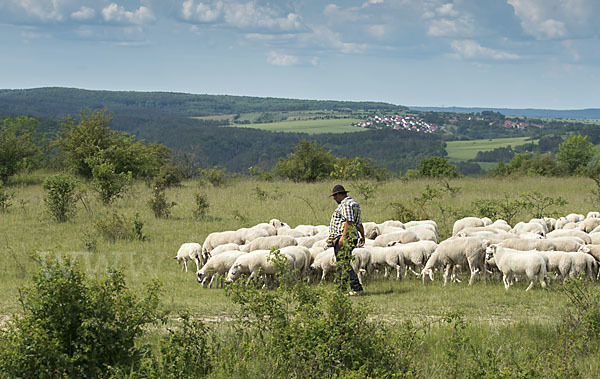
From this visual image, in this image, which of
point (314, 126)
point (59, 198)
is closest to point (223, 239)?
point (59, 198)

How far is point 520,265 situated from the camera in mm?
11031

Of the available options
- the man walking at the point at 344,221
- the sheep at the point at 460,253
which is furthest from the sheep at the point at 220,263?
the sheep at the point at 460,253

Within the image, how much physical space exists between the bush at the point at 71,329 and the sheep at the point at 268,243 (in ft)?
24.1

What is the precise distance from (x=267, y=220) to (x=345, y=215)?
936cm

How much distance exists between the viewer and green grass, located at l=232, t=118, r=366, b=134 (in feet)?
521

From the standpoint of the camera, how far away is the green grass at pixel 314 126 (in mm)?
158750

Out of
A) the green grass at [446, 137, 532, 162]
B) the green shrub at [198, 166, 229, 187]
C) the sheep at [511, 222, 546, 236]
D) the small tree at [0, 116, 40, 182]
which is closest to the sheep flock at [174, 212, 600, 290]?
the sheep at [511, 222, 546, 236]

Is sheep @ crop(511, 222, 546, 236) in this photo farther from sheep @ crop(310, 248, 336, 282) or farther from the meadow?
sheep @ crop(310, 248, 336, 282)

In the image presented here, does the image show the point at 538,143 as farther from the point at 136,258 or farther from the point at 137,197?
the point at 136,258

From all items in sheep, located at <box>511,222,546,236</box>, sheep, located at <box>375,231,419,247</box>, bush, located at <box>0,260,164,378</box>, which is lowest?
sheep, located at <box>375,231,419,247</box>

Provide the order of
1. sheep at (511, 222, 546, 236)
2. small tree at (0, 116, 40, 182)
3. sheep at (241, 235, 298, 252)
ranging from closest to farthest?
sheep at (241, 235, 298, 252) < sheep at (511, 222, 546, 236) < small tree at (0, 116, 40, 182)

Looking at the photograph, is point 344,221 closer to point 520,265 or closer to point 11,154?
point 520,265

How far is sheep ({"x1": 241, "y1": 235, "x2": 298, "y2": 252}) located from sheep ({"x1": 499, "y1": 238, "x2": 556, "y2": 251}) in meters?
4.65

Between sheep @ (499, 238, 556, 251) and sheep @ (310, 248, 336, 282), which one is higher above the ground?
sheep @ (499, 238, 556, 251)
